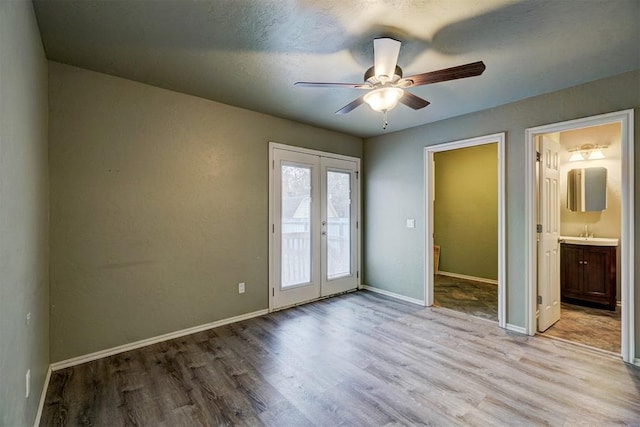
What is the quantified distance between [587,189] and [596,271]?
1.18 m

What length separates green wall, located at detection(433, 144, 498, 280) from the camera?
17.6 ft

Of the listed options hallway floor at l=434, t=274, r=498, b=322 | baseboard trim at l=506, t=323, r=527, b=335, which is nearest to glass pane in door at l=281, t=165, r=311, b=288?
hallway floor at l=434, t=274, r=498, b=322

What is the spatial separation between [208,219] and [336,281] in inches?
85.2

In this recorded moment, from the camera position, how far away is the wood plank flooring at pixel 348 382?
74.6 inches

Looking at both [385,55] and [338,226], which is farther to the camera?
[338,226]

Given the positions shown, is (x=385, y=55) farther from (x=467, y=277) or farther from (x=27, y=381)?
(x=467, y=277)

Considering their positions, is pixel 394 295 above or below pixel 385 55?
below

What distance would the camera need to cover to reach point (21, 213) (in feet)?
5.11

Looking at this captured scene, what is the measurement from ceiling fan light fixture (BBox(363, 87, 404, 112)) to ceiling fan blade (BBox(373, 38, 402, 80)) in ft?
0.31

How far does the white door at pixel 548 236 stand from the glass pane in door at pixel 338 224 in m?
2.46

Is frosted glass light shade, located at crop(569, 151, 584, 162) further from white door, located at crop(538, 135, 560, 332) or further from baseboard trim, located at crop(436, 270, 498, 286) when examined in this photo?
baseboard trim, located at crop(436, 270, 498, 286)

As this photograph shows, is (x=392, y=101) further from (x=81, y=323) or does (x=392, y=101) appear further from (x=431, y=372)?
(x=81, y=323)

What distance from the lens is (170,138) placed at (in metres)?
3.02

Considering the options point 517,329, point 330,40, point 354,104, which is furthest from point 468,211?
point 330,40
